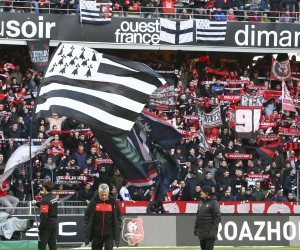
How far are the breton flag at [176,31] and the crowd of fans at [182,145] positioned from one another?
1.26 meters

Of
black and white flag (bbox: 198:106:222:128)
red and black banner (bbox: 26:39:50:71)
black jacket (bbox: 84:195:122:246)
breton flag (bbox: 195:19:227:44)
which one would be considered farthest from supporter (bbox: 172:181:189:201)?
black jacket (bbox: 84:195:122:246)

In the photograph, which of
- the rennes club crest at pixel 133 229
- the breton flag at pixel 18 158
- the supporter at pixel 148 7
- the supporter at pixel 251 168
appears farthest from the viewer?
the supporter at pixel 148 7

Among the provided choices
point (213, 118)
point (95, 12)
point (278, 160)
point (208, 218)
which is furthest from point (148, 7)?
point (208, 218)

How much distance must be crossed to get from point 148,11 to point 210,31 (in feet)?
7.18

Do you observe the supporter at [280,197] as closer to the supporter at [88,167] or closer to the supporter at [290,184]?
the supporter at [290,184]

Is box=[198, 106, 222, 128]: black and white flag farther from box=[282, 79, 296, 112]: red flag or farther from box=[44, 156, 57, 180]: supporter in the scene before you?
box=[44, 156, 57, 180]: supporter

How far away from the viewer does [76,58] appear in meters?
19.6

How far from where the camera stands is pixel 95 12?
31.7m

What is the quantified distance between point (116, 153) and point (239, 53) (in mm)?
15206

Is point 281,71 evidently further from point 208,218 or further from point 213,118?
point 208,218

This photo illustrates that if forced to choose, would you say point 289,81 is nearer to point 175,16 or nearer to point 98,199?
point 175,16

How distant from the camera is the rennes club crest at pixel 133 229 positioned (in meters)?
23.8

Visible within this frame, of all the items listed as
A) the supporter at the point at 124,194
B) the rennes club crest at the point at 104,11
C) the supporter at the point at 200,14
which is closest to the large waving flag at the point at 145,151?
the supporter at the point at 124,194

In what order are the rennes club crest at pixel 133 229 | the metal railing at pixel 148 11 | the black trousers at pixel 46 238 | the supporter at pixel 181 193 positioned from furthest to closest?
the metal railing at pixel 148 11, the supporter at pixel 181 193, the rennes club crest at pixel 133 229, the black trousers at pixel 46 238
